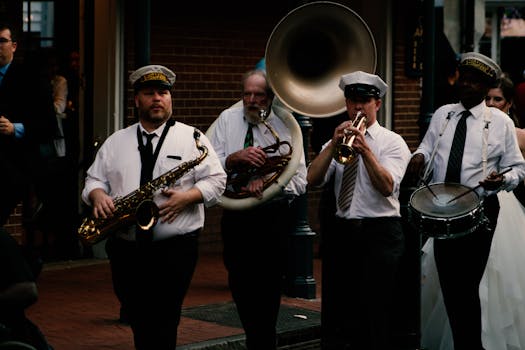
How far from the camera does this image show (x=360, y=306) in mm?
8969

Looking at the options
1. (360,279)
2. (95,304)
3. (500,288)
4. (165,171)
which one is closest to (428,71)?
(500,288)

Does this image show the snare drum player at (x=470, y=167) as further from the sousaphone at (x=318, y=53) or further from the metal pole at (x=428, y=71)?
the metal pole at (x=428, y=71)

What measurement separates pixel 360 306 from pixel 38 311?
3165mm

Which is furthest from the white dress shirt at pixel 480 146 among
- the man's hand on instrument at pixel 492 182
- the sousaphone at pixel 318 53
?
the sousaphone at pixel 318 53

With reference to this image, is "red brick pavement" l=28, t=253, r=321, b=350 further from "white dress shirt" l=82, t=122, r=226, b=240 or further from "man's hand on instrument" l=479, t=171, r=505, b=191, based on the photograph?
"man's hand on instrument" l=479, t=171, r=505, b=191

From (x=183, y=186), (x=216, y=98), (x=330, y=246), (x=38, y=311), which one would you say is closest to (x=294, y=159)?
(x=330, y=246)

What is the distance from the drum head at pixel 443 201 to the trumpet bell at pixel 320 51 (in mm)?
1037

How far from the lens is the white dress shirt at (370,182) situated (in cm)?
881

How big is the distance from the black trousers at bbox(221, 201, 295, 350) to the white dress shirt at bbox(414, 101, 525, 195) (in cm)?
133

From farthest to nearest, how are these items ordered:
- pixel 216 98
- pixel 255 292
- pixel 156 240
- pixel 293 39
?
pixel 216 98
pixel 293 39
pixel 255 292
pixel 156 240

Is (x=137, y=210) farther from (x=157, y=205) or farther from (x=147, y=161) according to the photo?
(x=147, y=161)

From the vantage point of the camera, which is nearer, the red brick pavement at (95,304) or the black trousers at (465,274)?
the black trousers at (465,274)

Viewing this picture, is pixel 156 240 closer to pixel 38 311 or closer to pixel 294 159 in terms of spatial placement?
pixel 294 159

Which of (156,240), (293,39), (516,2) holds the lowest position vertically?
(156,240)
